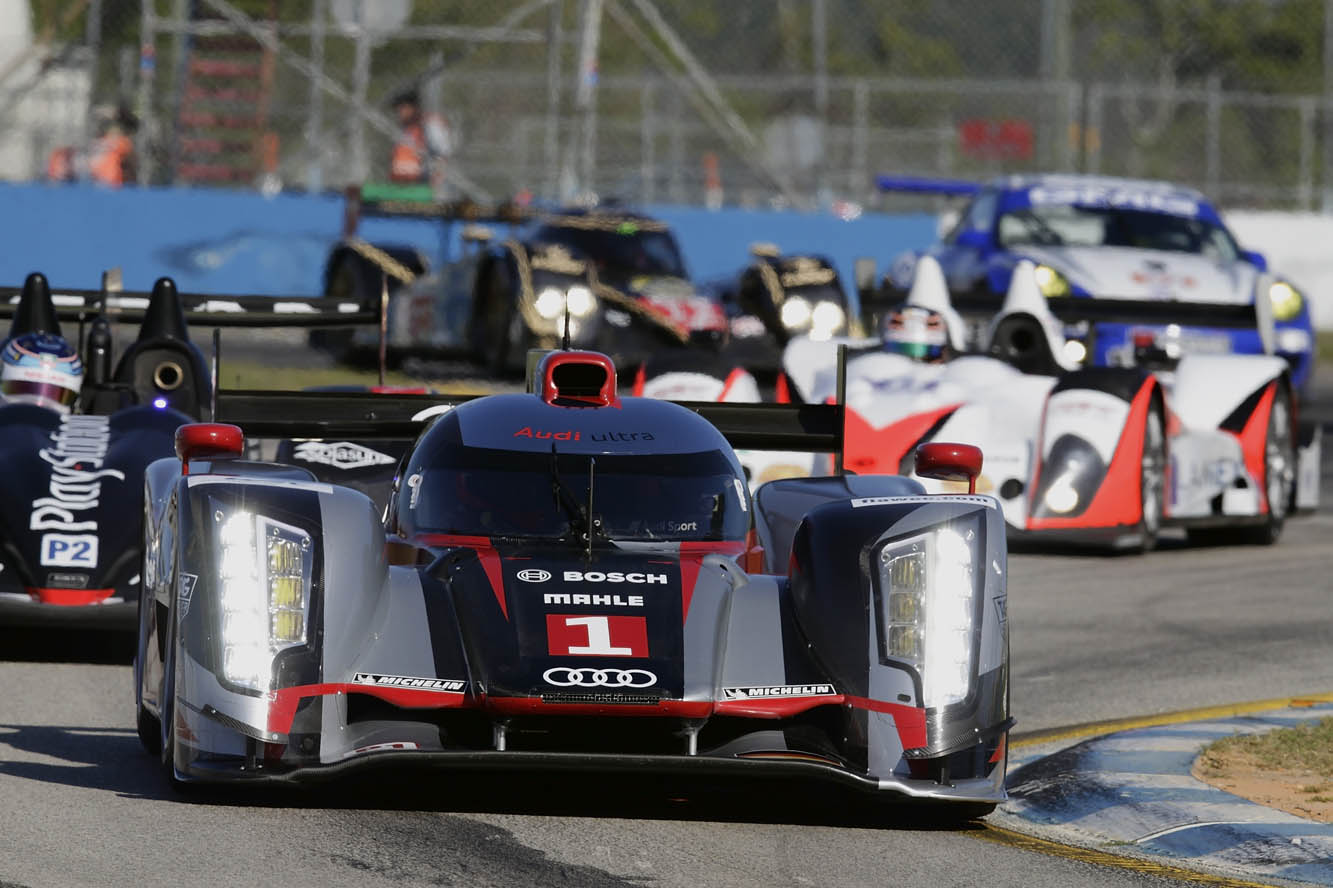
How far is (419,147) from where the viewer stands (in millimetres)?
24922

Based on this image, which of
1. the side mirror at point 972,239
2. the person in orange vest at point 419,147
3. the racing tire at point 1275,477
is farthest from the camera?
the person in orange vest at point 419,147

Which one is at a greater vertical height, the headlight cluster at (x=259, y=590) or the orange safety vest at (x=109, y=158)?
the orange safety vest at (x=109, y=158)

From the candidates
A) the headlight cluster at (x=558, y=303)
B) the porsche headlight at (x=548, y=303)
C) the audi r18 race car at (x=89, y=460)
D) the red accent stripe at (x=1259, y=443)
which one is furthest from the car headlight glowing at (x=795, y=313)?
the audi r18 race car at (x=89, y=460)

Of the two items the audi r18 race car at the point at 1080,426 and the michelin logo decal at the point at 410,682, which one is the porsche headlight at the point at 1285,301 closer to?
the audi r18 race car at the point at 1080,426

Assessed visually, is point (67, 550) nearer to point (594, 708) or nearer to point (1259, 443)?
point (594, 708)

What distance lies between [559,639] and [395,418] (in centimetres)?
232

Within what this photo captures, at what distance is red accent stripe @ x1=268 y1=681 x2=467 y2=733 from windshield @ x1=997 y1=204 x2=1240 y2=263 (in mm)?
11401

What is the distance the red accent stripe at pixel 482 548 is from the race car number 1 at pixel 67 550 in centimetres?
186

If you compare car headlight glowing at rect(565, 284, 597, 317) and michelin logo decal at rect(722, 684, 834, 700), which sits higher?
car headlight glowing at rect(565, 284, 597, 317)

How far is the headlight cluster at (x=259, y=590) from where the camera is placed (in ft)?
19.2

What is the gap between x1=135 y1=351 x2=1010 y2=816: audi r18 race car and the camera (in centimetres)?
577

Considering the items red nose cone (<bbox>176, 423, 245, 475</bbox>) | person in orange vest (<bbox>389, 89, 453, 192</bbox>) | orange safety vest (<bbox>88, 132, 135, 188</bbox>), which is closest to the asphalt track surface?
red nose cone (<bbox>176, 423, 245, 475</bbox>)

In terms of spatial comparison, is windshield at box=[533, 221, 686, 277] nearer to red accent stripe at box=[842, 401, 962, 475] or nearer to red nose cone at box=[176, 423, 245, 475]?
red accent stripe at box=[842, 401, 962, 475]

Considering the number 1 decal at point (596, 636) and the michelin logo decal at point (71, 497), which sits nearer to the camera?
the number 1 decal at point (596, 636)
